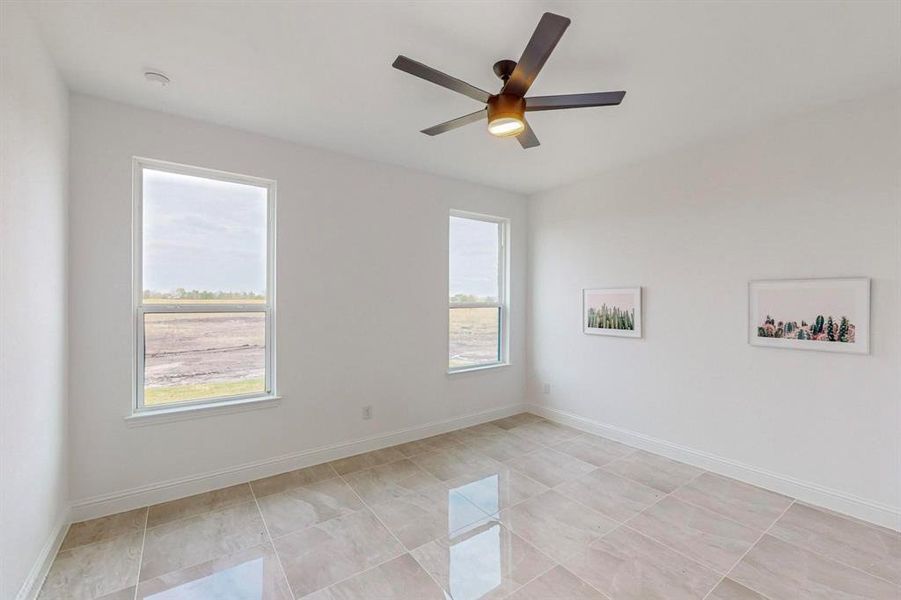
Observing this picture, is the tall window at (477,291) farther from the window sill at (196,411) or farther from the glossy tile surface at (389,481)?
the window sill at (196,411)

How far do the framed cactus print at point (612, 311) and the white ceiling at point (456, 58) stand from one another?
151 cm

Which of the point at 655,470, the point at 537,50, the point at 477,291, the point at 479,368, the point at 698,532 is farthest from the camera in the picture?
the point at 477,291

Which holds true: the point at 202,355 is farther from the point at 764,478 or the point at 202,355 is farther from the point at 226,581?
the point at 764,478

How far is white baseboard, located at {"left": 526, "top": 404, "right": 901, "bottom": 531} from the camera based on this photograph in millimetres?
2510

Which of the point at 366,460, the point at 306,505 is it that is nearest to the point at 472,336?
the point at 366,460

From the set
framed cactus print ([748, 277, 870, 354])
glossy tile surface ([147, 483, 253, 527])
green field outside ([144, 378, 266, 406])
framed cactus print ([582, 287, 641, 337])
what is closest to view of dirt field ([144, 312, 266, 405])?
green field outside ([144, 378, 266, 406])

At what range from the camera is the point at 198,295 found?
116 inches

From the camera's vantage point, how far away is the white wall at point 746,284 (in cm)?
253

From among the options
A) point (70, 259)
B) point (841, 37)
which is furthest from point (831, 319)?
point (70, 259)

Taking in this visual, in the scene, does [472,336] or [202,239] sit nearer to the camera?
[202,239]

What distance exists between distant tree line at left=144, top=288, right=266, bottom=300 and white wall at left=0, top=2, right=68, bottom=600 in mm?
494

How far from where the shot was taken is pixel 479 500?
2799 mm

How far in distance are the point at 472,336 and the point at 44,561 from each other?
360 centimetres

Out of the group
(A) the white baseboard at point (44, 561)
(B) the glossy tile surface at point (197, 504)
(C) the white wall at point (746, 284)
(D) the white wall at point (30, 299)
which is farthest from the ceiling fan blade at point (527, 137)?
(A) the white baseboard at point (44, 561)
